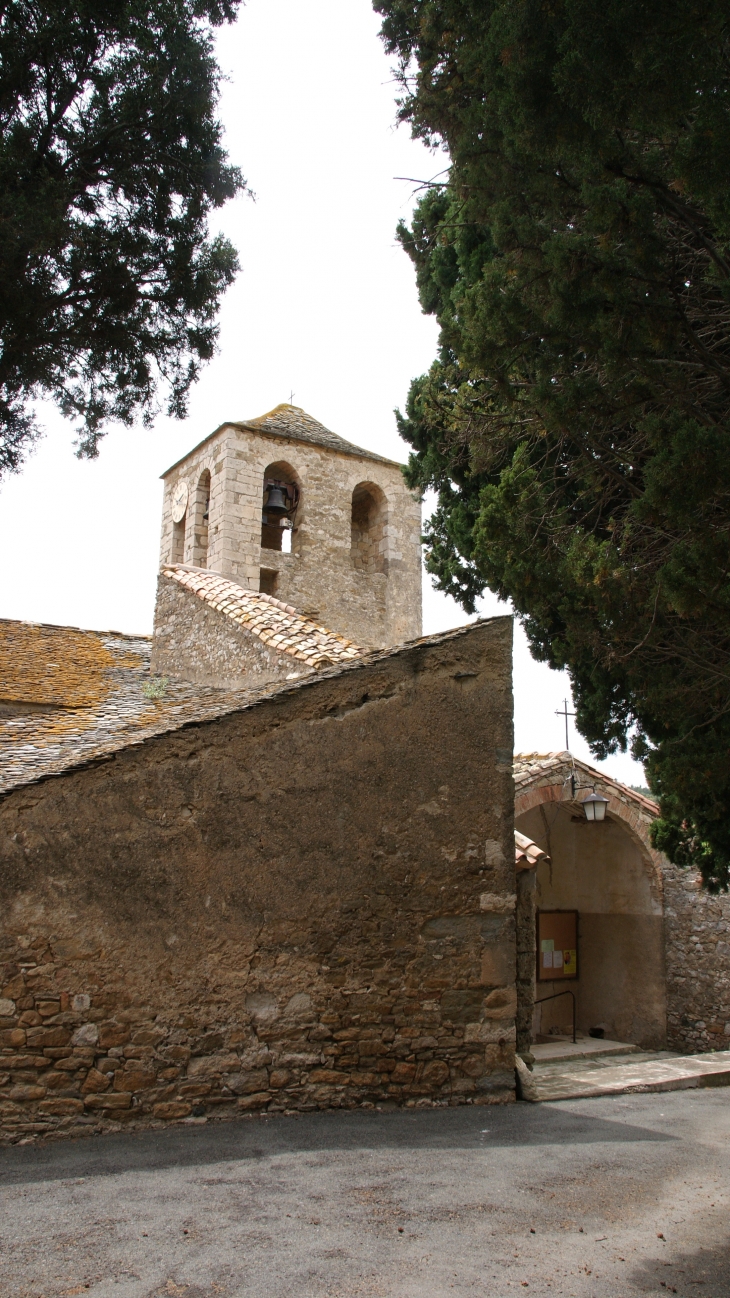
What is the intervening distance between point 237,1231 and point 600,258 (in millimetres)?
4436

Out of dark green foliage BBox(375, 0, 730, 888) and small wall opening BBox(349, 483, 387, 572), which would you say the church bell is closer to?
small wall opening BBox(349, 483, 387, 572)

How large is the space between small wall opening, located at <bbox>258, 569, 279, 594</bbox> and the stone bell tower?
16 millimetres

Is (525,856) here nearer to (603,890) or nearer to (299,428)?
(603,890)

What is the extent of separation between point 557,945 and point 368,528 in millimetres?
7511

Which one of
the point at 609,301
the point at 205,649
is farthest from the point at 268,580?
the point at 609,301

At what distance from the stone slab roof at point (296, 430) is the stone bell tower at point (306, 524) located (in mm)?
23

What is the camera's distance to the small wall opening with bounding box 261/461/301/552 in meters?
14.7

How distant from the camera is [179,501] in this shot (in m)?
16.0

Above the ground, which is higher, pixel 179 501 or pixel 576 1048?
pixel 179 501

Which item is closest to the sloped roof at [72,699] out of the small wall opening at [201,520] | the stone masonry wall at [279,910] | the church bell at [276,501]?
the stone masonry wall at [279,910]

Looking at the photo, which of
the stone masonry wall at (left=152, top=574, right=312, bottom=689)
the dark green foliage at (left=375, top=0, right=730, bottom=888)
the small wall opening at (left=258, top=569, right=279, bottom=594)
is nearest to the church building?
the dark green foliage at (left=375, top=0, right=730, bottom=888)

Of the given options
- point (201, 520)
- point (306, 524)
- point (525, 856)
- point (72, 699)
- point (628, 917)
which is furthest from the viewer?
point (201, 520)

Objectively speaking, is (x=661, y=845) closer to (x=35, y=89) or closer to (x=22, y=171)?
(x=22, y=171)

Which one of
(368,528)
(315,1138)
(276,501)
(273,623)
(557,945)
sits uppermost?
(368,528)
